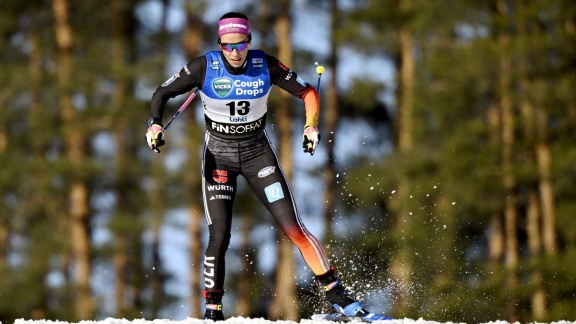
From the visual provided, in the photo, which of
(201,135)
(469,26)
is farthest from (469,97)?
(201,135)

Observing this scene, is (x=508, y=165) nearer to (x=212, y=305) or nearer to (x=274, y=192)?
(x=274, y=192)

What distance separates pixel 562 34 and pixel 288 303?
32.3ft

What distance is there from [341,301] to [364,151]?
2079 centimetres

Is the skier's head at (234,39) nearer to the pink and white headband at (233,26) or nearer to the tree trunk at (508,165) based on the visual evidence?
the pink and white headband at (233,26)

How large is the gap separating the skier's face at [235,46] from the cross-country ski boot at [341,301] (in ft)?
6.78

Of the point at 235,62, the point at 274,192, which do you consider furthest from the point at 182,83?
the point at 274,192

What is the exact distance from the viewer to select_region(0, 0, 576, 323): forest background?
2688 centimetres

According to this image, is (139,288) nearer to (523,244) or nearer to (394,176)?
(394,176)

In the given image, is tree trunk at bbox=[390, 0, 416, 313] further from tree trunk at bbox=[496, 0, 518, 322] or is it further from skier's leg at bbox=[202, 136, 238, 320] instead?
skier's leg at bbox=[202, 136, 238, 320]

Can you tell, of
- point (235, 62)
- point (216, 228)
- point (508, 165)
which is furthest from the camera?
point (508, 165)

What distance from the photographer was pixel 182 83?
31.8 ft

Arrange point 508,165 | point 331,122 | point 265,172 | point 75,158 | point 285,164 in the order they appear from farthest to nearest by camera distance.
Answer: point 75,158 < point 331,122 < point 508,165 < point 285,164 < point 265,172

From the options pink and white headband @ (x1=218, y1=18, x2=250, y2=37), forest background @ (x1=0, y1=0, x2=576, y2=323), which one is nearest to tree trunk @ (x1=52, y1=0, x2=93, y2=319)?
forest background @ (x1=0, y1=0, x2=576, y2=323)

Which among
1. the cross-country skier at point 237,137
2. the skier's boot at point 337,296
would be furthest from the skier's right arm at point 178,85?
the skier's boot at point 337,296
